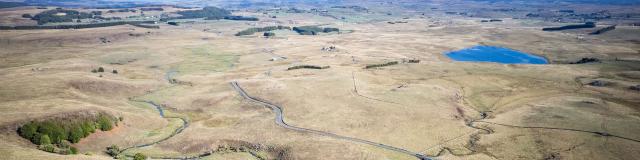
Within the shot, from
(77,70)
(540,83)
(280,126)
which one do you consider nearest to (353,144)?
(280,126)

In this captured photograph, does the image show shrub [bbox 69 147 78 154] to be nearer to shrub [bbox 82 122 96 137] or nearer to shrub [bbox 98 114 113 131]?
shrub [bbox 82 122 96 137]

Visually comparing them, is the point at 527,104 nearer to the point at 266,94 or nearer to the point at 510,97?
the point at 510,97

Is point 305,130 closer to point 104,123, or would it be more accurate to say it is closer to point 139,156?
point 139,156

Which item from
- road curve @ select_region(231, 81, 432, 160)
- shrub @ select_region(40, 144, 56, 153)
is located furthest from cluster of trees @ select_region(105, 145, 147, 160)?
road curve @ select_region(231, 81, 432, 160)

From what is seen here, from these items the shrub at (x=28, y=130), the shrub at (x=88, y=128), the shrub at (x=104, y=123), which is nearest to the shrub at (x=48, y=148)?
the shrub at (x=28, y=130)

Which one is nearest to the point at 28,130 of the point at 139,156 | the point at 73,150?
the point at 73,150

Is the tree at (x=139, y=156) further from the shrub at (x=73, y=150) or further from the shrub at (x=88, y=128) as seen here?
the shrub at (x=88, y=128)
